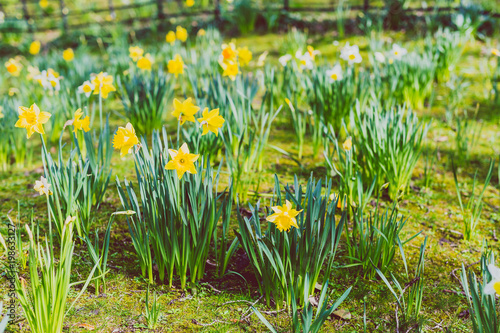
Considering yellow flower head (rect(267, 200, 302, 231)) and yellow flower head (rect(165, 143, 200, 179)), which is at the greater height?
yellow flower head (rect(165, 143, 200, 179))

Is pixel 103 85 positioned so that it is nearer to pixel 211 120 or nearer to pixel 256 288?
pixel 211 120

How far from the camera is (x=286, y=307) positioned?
1732mm

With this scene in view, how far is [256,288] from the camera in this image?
1864mm

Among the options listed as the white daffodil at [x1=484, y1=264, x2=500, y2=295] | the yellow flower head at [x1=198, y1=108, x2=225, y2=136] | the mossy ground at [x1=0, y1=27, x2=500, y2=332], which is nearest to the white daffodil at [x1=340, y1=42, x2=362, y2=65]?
the mossy ground at [x1=0, y1=27, x2=500, y2=332]

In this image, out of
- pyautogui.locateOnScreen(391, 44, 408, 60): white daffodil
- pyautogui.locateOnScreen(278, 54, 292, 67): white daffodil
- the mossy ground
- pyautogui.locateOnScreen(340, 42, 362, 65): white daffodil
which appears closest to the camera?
the mossy ground

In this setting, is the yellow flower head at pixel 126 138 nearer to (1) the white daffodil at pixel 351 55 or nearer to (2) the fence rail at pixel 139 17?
(1) the white daffodil at pixel 351 55

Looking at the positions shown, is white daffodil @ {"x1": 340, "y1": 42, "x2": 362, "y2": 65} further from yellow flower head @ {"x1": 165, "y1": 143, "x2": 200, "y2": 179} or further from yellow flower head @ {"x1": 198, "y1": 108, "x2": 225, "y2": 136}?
yellow flower head @ {"x1": 165, "y1": 143, "x2": 200, "y2": 179}

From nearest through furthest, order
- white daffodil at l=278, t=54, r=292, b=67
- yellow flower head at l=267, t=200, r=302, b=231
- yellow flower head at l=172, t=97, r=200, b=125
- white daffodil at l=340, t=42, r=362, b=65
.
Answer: yellow flower head at l=267, t=200, r=302, b=231 < yellow flower head at l=172, t=97, r=200, b=125 < white daffodil at l=340, t=42, r=362, b=65 < white daffodil at l=278, t=54, r=292, b=67

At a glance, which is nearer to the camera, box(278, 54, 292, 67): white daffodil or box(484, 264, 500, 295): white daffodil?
box(484, 264, 500, 295): white daffodil

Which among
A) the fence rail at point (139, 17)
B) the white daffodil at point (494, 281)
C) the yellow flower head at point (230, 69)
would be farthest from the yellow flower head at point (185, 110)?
the fence rail at point (139, 17)

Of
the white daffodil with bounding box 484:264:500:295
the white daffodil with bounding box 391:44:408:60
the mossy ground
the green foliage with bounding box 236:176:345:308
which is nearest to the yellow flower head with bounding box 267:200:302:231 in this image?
the green foliage with bounding box 236:176:345:308

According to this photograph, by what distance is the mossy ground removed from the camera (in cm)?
165

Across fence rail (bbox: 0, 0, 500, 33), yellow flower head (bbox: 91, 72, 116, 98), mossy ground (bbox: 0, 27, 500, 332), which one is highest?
fence rail (bbox: 0, 0, 500, 33)

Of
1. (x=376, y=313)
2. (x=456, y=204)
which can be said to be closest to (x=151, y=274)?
(x=376, y=313)
